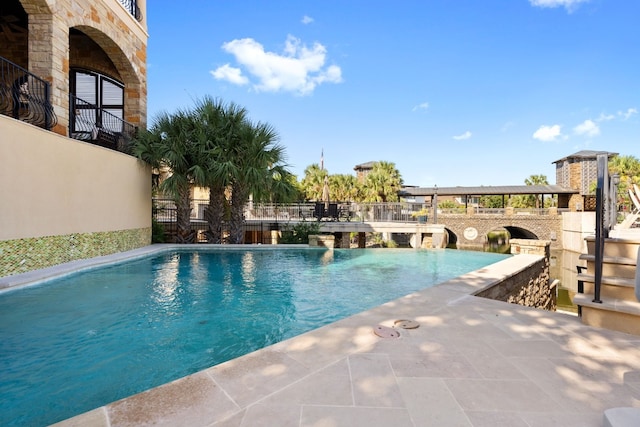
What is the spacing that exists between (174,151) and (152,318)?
26.8ft

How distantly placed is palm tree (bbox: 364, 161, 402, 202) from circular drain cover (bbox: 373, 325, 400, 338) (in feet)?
81.9

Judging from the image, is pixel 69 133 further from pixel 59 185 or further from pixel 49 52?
pixel 59 185

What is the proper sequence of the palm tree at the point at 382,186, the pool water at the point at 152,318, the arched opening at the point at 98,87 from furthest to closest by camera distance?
1. the palm tree at the point at 382,186
2. the arched opening at the point at 98,87
3. the pool water at the point at 152,318

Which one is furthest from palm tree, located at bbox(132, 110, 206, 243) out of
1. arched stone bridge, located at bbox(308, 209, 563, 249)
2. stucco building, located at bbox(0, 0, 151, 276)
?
arched stone bridge, located at bbox(308, 209, 563, 249)

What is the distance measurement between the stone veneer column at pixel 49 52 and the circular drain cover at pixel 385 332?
965 cm

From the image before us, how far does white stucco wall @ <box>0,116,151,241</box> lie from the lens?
21.2ft

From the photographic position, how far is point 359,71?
18.5 meters

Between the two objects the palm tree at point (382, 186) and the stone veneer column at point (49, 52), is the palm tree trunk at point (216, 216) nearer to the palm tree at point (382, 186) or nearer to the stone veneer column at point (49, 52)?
the stone veneer column at point (49, 52)

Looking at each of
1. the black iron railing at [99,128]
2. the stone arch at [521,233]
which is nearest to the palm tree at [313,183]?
the black iron railing at [99,128]

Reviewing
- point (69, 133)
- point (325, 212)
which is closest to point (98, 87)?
point (69, 133)

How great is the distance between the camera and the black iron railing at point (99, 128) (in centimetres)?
1025

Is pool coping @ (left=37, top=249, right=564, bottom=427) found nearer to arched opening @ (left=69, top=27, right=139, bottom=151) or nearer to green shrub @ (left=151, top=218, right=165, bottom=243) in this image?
arched opening @ (left=69, top=27, right=139, bottom=151)

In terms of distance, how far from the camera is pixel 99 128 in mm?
10680

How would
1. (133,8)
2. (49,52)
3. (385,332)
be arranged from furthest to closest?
(133,8), (49,52), (385,332)
